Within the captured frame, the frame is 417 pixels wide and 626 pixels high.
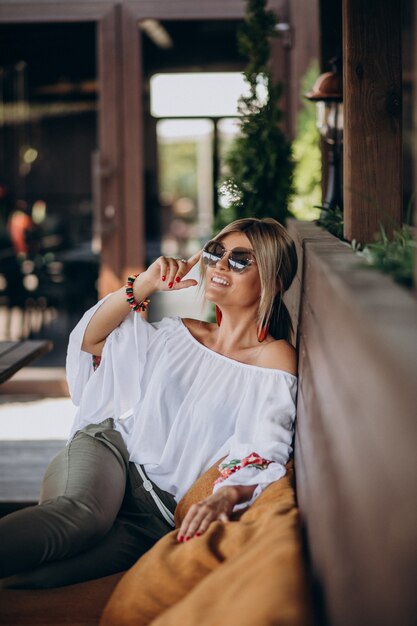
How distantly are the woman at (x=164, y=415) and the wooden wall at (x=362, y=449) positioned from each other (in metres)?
0.34

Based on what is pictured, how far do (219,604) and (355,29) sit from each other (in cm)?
158

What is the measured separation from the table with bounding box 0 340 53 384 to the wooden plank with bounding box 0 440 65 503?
697 mm

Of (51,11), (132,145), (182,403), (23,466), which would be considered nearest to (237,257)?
(182,403)

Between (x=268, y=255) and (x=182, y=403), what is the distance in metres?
0.46

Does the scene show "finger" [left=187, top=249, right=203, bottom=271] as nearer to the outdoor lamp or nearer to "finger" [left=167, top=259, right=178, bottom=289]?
"finger" [left=167, top=259, right=178, bottom=289]

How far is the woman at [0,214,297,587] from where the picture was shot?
1961 millimetres

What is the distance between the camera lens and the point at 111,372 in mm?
2562

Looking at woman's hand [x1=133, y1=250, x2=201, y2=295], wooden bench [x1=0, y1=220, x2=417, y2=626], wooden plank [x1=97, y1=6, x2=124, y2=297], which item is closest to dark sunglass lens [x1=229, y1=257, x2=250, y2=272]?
woman's hand [x1=133, y1=250, x2=201, y2=295]

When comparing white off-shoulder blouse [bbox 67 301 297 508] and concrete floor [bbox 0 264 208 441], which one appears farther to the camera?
concrete floor [bbox 0 264 208 441]

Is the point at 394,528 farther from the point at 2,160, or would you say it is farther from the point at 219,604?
the point at 2,160

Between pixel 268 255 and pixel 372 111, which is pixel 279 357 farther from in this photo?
pixel 372 111

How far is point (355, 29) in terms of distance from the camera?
2.35 m

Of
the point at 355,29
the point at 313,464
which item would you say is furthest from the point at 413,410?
the point at 355,29

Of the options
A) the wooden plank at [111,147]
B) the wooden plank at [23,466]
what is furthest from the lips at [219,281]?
the wooden plank at [111,147]
